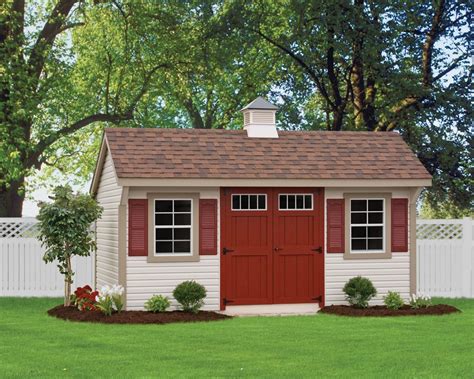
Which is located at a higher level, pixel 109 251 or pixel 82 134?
pixel 82 134

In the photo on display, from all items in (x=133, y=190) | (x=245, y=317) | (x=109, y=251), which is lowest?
(x=245, y=317)

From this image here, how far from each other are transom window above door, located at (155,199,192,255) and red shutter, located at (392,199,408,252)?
415 cm

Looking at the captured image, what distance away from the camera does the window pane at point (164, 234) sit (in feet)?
54.6

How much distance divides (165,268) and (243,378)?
262 inches

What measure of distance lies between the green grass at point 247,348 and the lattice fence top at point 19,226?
4336 millimetres

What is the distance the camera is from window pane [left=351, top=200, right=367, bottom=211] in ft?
58.3

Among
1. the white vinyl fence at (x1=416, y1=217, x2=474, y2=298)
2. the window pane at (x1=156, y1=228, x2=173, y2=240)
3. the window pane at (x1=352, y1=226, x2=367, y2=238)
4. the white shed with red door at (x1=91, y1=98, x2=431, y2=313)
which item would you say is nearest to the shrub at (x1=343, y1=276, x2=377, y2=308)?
the white shed with red door at (x1=91, y1=98, x2=431, y2=313)

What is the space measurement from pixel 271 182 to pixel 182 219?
5.95 ft

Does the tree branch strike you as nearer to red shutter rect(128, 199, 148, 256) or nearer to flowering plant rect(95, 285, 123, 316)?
red shutter rect(128, 199, 148, 256)

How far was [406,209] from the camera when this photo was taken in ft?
59.1

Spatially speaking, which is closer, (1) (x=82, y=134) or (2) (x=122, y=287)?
(2) (x=122, y=287)

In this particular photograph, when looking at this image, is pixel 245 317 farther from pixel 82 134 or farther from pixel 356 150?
pixel 82 134

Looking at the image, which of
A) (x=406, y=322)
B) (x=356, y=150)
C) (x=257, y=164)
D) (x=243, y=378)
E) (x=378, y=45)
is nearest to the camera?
(x=243, y=378)

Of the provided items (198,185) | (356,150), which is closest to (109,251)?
(198,185)
